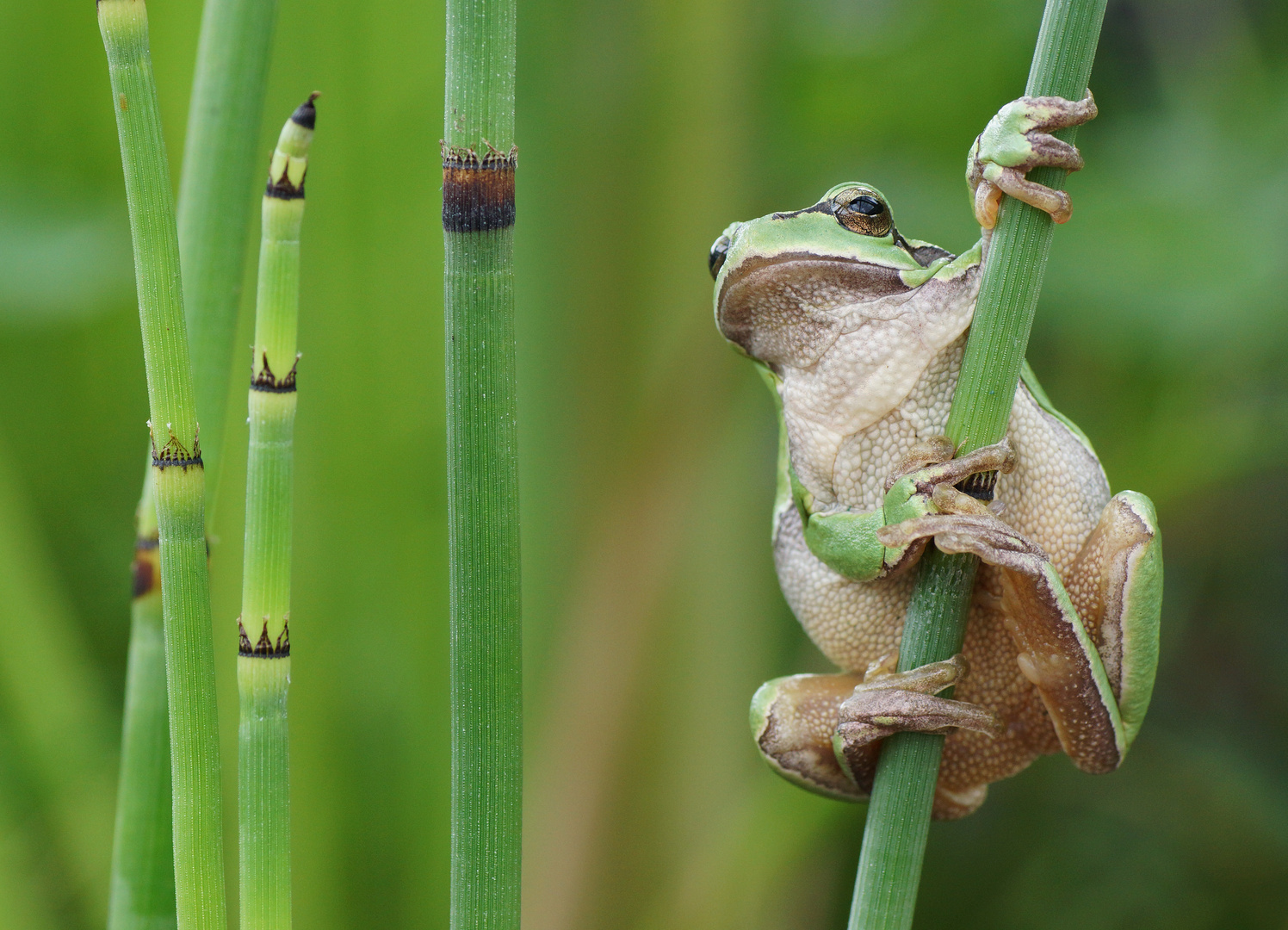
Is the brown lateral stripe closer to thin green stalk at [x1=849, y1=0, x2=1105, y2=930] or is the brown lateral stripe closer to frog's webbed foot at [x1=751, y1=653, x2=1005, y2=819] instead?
thin green stalk at [x1=849, y1=0, x2=1105, y2=930]

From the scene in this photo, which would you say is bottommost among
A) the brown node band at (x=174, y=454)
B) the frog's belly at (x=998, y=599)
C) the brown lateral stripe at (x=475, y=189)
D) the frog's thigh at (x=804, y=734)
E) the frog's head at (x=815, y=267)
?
the frog's thigh at (x=804, y=734)

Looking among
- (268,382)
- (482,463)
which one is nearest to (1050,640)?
(482,463)

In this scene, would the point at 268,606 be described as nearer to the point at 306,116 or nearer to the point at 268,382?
the point at 268,382

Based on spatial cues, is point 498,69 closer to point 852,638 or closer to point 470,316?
point 470,316

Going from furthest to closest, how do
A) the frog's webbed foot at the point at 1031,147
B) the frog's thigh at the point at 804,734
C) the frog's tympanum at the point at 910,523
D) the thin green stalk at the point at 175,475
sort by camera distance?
the frog's thigh at the point at 804,734 < the frog's tympanum at the point at 910,523 < the frog's webbed foot at the point at 1031,147 < the thin green stalk at the point at 175,475

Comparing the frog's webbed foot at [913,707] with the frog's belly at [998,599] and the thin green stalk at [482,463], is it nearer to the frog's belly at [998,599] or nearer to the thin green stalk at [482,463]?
the frog's belly at [998,599]

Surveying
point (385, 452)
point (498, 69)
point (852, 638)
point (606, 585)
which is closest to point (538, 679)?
point (606, 585)

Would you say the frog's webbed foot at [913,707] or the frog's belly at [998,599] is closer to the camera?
the frog's webbed foot at [913,707]

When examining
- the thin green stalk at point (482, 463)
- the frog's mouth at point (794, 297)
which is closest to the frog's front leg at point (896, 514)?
the frog's mouth at point (794, 297)

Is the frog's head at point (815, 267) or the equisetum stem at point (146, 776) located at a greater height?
the frog's head at point (815, 267)
